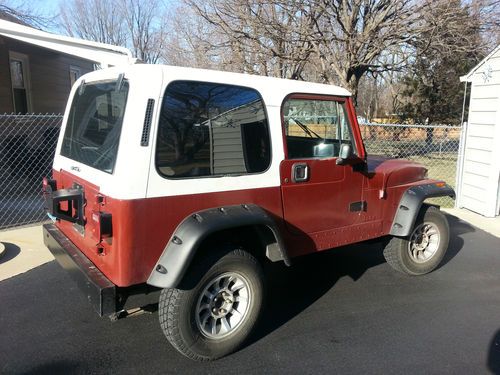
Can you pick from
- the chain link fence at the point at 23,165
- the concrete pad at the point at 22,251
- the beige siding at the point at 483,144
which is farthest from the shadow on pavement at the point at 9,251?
the beige siding at the point at 483,144

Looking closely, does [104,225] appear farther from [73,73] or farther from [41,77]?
[73,73]

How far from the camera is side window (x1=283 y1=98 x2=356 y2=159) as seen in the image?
3.67 meters

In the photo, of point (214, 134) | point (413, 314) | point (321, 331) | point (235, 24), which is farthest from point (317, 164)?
point (235, 24)

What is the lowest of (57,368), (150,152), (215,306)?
(57,368)

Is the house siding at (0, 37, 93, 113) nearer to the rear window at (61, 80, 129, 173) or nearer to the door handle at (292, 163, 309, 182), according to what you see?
the rear window at (61, 80, 129, 173)

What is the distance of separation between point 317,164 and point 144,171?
1.49m

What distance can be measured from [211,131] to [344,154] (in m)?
1.21

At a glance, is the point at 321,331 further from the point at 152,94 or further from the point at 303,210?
the point at 152,94

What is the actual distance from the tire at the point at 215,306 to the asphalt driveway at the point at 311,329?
0.52ft

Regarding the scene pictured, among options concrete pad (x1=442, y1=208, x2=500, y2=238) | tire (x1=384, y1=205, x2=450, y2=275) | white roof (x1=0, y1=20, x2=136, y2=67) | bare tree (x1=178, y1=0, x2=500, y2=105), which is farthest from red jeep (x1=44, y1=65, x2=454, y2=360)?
bare tree (x1=178, y1=0, x2=500, y2=105)

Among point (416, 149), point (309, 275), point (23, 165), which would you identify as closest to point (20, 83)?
point (23, 165)

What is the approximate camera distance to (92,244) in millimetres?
3043

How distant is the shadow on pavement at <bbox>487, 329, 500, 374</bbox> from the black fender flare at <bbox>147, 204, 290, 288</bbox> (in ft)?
6.26

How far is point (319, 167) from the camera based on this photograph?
361cm
